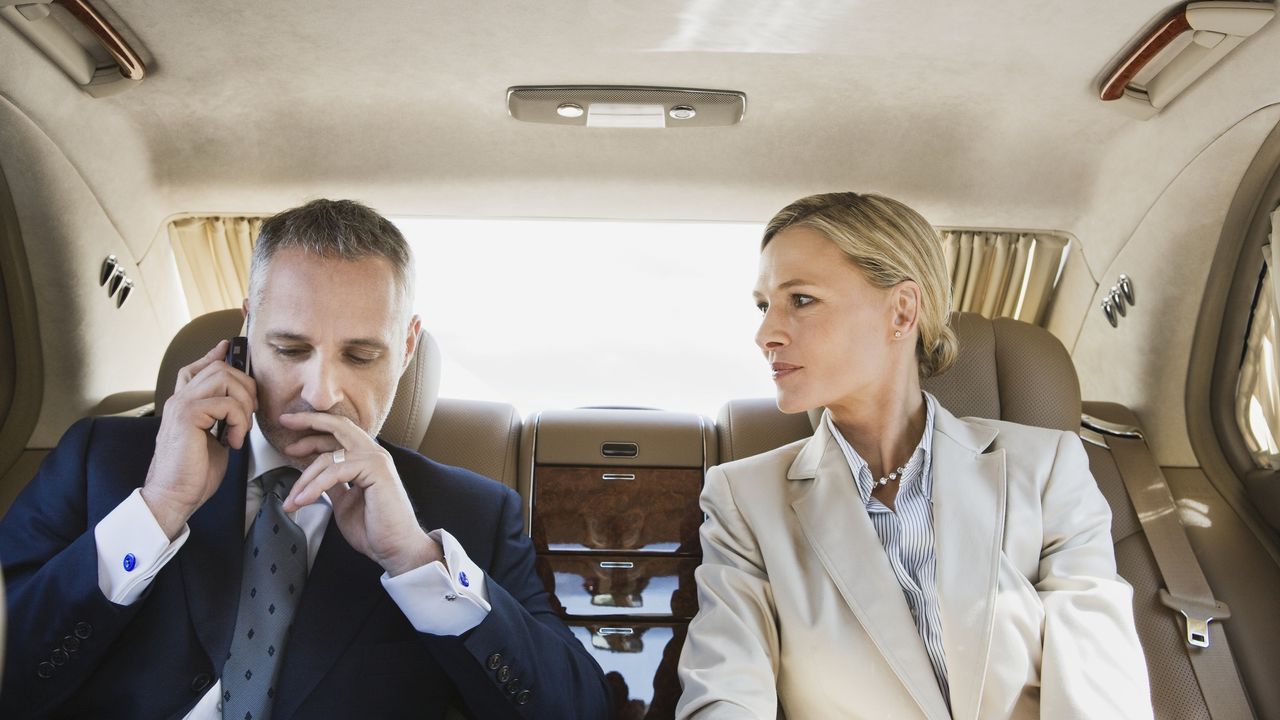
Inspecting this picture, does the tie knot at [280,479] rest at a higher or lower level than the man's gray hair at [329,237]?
lower

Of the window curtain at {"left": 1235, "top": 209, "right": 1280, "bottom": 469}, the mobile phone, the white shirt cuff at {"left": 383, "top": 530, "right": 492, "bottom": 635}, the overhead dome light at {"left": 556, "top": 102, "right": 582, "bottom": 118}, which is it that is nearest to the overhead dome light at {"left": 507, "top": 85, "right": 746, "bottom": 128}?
the overhead dome light at {"left": 556, "top": 102, "right": 582, "bottom": 118}

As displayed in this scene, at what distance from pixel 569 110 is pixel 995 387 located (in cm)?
136

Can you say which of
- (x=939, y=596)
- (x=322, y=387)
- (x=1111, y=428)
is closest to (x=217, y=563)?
(x=322, y=387)

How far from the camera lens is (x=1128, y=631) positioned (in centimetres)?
182

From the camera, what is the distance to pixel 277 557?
175cm

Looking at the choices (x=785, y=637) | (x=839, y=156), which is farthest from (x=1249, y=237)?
(x=785, y=637)

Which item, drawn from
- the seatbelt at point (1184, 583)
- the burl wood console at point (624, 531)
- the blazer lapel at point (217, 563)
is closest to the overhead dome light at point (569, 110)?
the burl wood console at point (624, 531)

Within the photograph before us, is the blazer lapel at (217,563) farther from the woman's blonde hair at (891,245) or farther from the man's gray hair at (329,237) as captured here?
the woman's blonde hair at (891,245)

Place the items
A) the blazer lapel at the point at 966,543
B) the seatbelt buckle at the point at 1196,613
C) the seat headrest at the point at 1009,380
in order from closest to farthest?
the blazer lapel at the point at 966,543
the seatbelt buckle at the point at 1196,613
the seat headrest at the point at 1009,380

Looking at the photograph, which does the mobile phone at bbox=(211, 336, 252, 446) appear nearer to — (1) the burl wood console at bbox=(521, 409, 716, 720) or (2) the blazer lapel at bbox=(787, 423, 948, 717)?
(1) the burl wood console at bbox=(521, 409, 716, 720)

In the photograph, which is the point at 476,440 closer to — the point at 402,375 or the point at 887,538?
the point at 402,375

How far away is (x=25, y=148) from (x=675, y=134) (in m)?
1.80

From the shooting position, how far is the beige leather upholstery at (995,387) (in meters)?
2.44

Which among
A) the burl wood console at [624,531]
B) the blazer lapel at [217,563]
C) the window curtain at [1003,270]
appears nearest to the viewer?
the blazer lapel at [217,563]
